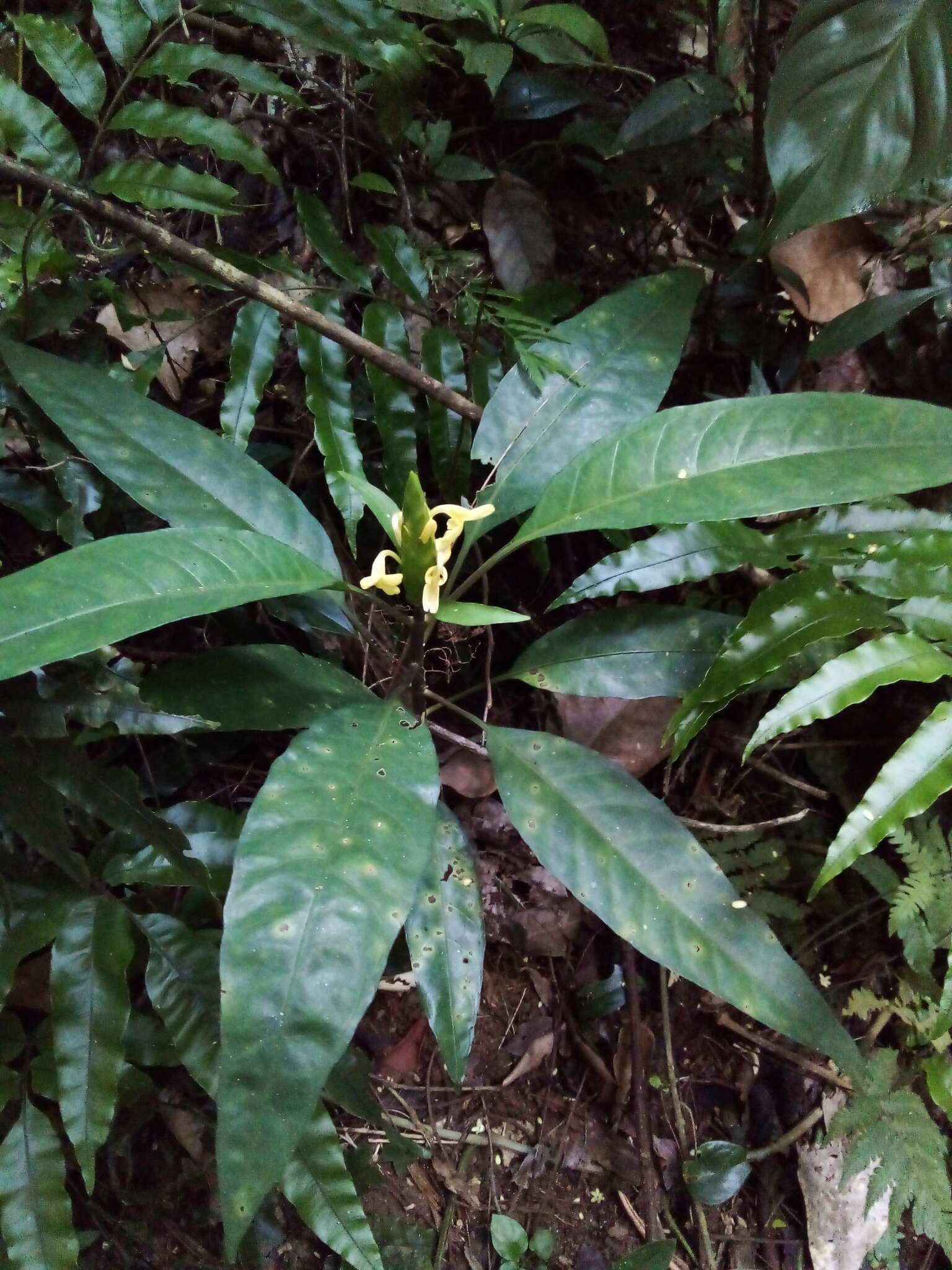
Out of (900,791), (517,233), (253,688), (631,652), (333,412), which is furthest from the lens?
(517,233)

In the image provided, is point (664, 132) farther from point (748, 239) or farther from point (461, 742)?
point (461, 742)

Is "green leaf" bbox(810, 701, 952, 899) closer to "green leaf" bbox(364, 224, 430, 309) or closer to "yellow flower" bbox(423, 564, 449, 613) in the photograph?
"yellow flower" bbox(423, 564, 449, 613)

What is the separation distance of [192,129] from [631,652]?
33.3 inches

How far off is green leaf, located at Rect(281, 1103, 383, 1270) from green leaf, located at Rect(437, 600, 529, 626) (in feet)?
2.17

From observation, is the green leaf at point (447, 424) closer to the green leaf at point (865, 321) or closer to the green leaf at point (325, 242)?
the green leaf at point (325, 242)

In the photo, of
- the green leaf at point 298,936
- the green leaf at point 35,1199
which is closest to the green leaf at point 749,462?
the green leaf at point 298,936

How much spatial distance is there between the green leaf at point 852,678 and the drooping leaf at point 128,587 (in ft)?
1.61

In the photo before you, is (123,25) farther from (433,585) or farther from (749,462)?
(749,462)

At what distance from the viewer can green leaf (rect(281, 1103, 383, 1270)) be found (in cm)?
99

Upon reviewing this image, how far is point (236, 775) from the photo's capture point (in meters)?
1.35

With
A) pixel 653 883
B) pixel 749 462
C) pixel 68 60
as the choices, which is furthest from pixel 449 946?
pixel 68 60

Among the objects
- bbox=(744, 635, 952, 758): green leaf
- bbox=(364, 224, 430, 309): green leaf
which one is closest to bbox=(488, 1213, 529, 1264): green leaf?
bbox=(744, 635, 952, 758): green leaf

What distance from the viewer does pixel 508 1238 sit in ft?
4.28

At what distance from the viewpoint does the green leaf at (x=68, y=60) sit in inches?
37.8
